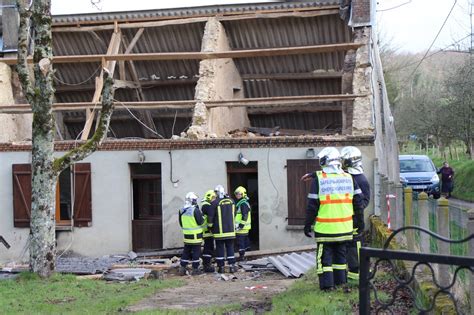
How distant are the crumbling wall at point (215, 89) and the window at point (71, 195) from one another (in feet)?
10.2

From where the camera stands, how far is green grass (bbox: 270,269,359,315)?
293 inches

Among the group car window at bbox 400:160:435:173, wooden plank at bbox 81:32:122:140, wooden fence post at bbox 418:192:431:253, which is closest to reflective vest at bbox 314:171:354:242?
wooden fence post at bbox 418:192:431:253

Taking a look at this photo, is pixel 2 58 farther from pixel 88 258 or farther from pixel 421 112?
pixel 421 112

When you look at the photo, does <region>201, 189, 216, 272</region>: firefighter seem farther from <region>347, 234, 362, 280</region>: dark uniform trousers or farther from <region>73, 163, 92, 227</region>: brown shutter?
<region>347, 234, 362, 280</region>: dark uniform trousers

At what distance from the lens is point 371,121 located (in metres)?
16.3

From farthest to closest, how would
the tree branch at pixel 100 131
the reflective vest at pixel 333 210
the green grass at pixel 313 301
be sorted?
the tree branch at pixel 100 131
the reflective vest at pixel 333 210
the green grass at pixel 313 301

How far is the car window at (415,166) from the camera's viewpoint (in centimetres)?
2588

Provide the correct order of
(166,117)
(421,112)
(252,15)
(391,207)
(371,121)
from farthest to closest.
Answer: (421,112) → (166,117) → (252,15) → (371,121) → (391,207)

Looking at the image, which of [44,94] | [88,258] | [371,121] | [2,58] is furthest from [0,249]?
[371,121]

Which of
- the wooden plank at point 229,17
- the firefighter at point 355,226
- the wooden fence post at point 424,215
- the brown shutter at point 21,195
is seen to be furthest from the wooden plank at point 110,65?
the wooden fence post at point 424,215

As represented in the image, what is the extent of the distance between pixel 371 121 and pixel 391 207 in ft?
19.5

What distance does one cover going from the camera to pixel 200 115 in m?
17.3

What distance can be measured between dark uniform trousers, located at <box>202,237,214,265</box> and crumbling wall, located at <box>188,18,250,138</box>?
3511 millimetres

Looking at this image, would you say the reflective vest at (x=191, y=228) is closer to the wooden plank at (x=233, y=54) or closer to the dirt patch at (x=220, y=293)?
the dirt patch at (x=220, y=293)
